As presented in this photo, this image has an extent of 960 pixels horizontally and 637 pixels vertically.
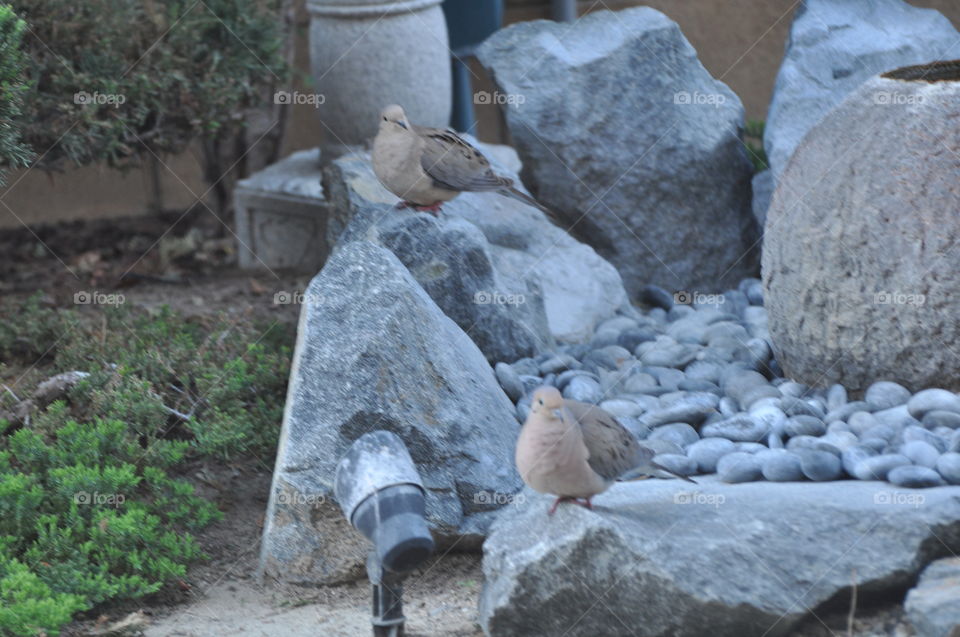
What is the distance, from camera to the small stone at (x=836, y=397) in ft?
13.2

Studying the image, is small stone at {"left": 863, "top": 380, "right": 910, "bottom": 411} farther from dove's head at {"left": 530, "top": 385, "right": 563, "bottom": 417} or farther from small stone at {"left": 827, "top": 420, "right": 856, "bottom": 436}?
dove's head at {"left": 530, "top": 385, "right": 563, "bottom": 417}

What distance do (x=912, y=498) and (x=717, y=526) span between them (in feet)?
1.75

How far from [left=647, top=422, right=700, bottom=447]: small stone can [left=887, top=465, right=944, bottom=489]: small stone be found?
78 centimetres

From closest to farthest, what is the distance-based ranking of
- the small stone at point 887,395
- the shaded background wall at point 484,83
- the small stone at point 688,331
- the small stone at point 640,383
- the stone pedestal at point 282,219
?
the small stone at point 887,395, the small stone at point 640,383, the small stone at point 688,331, the stone pedestal at point 282,219, the shaded background wall at point 484,83

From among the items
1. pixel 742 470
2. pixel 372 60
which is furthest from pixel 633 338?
pixel 372 60

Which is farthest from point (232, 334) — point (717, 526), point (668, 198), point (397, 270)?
point (717, 526)

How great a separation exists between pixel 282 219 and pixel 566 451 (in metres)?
3.91

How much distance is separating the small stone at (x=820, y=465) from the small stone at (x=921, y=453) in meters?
0.20

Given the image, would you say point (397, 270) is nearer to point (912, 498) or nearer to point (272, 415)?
point (272, 415)

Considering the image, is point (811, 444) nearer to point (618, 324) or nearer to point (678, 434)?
point (678, 434)

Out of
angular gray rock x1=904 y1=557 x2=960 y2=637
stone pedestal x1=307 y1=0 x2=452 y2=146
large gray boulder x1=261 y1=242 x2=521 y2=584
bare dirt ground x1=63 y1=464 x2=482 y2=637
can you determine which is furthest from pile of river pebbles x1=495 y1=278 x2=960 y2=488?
stone pedestal x1=307 y1=0 x2=452 y2=146

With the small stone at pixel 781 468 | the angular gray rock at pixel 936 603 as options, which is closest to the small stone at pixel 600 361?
the small stone at pixel 781 468

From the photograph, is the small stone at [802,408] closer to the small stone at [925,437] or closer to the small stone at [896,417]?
the small stone at [896,417]

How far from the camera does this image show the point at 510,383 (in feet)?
14.7
